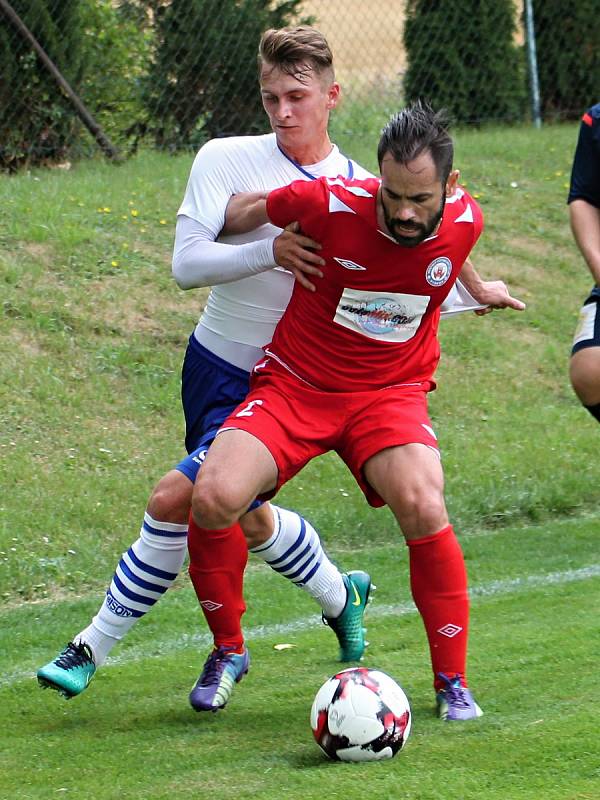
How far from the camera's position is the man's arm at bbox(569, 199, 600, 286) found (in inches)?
244

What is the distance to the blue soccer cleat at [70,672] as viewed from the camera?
4.35 m

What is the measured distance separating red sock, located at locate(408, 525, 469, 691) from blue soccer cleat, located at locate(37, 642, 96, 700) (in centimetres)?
118

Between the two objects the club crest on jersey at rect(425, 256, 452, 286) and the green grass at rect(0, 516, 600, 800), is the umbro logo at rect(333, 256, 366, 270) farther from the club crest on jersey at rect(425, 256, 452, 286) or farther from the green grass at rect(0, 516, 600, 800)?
the green grass at rect(0, 516, 600, 800)

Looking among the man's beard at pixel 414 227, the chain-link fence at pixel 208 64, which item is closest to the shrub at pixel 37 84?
the chain-link fence at pixel 208 64

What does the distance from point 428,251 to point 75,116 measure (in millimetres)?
7934

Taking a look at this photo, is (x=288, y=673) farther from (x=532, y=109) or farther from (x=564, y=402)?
(x=532, y=109)

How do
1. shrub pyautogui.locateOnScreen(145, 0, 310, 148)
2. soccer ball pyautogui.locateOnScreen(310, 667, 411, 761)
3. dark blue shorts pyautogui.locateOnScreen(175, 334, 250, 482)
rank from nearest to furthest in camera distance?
1. soccer ball pyautogui.locateOnScreen(310, 667, 411, 761)
2. dark blue shorts pyautogui.locateOnScreen(175, 334, 250, 482)
3. shrub pyautogui.locateOnScreen(145, 0, 310, 148)

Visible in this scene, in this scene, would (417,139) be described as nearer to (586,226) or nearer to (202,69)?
(586,226)

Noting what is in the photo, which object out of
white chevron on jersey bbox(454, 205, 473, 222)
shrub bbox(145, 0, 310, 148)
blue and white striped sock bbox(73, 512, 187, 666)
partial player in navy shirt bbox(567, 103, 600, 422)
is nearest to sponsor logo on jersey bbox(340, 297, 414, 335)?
white chevron on jersey bbox(454, 205, 473, 222)

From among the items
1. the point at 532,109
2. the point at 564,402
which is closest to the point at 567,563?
the point at 564,402

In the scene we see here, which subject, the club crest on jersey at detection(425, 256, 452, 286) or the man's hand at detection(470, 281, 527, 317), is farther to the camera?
the man's hand at detection(470, 281, 527, 317)

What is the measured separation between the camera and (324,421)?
427 centimetres

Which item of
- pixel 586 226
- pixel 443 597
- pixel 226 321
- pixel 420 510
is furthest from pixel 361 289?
pixel 586 226

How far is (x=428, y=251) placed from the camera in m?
4.22
